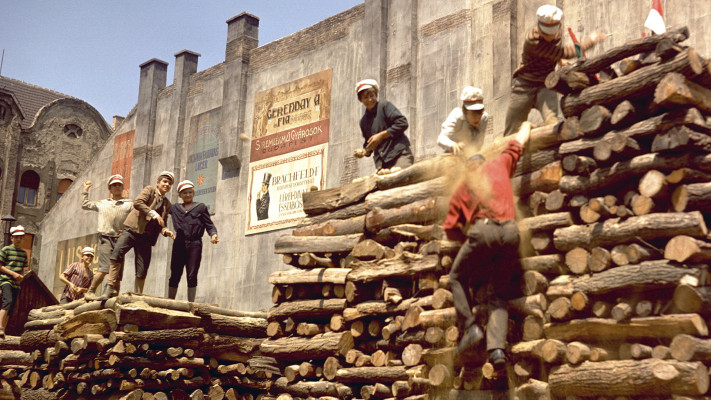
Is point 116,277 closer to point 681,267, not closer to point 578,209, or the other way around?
point 578,209

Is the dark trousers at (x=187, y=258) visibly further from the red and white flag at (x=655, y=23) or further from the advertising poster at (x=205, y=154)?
the advertising poster at (x=205, y=154)

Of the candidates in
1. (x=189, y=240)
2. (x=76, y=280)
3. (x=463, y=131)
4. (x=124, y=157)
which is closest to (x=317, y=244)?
(x=463, y=131)

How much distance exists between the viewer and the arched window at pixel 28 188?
38.2 m

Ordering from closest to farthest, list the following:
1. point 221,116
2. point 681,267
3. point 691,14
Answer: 1. point 681,267
2. point 691,14
3. point 221,116

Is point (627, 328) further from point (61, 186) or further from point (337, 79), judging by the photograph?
point (61, 186)

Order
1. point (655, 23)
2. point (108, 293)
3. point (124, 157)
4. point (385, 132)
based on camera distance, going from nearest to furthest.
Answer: point (655, 23), point (385, 132), point (108, 293), point (124, 157)

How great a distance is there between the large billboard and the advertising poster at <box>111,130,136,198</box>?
6888 mm

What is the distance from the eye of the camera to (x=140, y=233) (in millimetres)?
12492

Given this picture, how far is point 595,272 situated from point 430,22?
1330 cm

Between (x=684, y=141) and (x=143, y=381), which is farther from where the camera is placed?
(x=143, y=381)

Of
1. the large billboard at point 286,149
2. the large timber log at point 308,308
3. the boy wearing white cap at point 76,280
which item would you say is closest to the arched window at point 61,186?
the large billboard at point 286,149

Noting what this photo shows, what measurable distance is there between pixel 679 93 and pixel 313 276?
5.22 metres

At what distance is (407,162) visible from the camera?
10.6m

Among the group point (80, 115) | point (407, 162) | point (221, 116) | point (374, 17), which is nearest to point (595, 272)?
point (407, 162)
